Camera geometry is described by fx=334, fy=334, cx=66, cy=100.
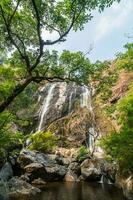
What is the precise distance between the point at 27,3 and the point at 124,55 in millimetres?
9955

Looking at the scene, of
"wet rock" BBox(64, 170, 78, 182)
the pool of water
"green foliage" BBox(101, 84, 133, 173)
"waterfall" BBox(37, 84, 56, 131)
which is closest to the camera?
"green foliage" BBox(101, 84, 133, 173)

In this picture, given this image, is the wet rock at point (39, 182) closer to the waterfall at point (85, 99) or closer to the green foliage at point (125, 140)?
the green foliage at point (125, 140)

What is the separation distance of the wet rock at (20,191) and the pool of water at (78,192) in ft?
2.16

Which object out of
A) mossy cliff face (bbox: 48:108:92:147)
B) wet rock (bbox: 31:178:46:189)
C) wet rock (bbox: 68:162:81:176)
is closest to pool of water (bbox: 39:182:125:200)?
wet rock (bbox: 31:178:46:189)

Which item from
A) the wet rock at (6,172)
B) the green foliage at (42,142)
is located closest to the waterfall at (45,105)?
the green foliage at (42,142)

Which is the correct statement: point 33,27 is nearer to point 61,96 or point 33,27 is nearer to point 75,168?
point 75,168

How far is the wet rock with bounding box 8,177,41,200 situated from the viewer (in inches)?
789

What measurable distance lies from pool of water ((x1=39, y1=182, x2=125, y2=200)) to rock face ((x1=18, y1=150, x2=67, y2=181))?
205cm

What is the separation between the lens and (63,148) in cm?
3928

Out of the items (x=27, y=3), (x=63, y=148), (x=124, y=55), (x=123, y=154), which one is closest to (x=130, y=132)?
(x=123, y=154)

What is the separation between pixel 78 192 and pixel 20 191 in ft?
13.0

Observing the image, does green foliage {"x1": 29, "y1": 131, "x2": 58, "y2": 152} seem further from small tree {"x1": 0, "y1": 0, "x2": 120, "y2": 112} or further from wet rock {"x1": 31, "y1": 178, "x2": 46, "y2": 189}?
Answer: small tree {"x1": 0, "y1": 0, "x2": 120, "y2": 112}

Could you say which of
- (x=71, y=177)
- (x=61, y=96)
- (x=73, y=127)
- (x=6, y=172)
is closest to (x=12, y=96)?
(x=6, y=172)

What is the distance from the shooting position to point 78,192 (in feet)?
74.4
